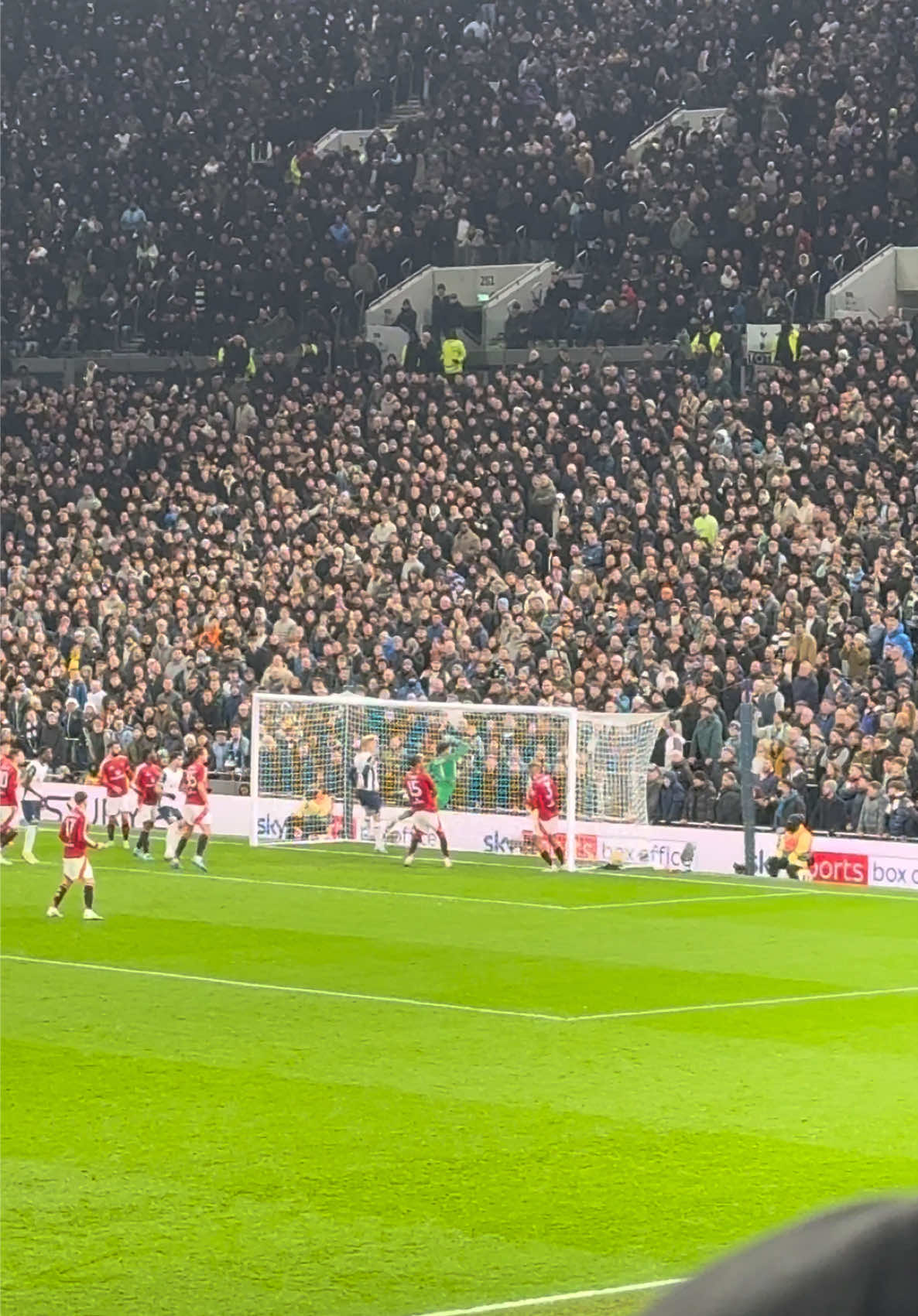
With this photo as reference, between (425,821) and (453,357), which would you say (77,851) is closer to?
(425,821)

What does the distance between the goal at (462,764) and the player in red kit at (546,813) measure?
0.60 feet

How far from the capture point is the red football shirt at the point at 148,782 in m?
30.5

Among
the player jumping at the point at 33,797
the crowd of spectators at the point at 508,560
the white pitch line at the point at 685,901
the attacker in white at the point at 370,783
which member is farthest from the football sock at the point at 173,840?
the white pitch line at the point at 685,901

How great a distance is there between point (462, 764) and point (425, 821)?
2.43 metres

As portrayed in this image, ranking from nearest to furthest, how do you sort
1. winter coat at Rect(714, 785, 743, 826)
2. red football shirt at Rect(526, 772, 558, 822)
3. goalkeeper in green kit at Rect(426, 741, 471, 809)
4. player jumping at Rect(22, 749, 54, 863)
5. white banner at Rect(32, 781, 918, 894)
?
white banner at Rect(32, 781, 918, 894)
red football shirt at Rect(526, 772, 558, 822)
winter coat at Rect(714, 785, 743, 826)
player jumping at Rect(22, 749, 54, 863)
goalkeeper in green kit at Rect(426, 741, 471, 809)

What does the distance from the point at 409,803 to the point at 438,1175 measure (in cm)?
1871

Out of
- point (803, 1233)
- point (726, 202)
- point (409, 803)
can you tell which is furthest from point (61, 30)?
point (803, 1233)

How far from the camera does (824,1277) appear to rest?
0.94 meters

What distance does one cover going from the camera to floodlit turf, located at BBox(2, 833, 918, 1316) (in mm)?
10445

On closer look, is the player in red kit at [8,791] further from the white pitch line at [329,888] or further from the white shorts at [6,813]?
the white pitch line at [329,888]

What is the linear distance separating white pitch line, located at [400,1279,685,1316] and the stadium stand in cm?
1825

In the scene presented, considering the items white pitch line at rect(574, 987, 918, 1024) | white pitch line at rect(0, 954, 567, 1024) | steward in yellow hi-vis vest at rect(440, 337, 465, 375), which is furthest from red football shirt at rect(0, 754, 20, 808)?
steward in yellow hi-vis vest at rect(440, 337, 465, 375)

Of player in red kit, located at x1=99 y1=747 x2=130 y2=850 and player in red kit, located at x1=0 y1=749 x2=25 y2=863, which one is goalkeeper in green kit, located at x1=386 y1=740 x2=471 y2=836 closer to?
player in red kit, located at x1=99 y1=747 x2=130 y2=850

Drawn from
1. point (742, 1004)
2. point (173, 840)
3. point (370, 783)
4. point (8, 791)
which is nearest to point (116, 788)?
point (173, 840)
